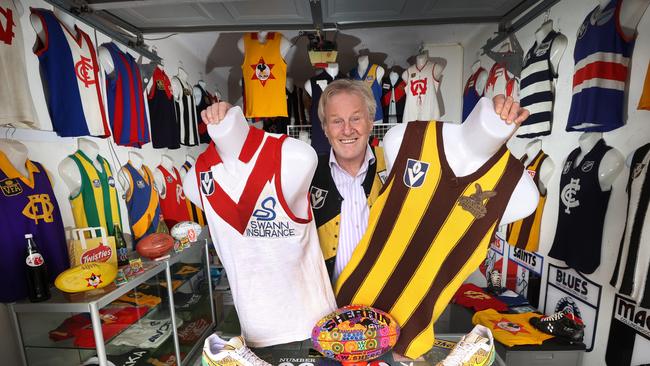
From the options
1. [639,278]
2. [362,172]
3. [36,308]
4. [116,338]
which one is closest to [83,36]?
[36,308]

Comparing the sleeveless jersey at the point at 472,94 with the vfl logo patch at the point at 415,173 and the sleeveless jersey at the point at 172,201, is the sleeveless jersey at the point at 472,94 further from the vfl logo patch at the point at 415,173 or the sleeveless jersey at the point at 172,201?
the sleeveless jersey at the point at 172,201

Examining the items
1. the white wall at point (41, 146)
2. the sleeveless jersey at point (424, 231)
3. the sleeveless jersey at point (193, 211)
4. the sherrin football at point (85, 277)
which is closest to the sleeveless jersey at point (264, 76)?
the sleeveless jersey at point (193, 211)

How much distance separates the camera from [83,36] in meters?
2.10

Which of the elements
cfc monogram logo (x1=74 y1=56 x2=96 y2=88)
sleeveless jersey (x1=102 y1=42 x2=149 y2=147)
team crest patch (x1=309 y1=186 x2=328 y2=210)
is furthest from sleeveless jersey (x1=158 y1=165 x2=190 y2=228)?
team crest patch (x1=309 y1=186 x2=328 y2=210)

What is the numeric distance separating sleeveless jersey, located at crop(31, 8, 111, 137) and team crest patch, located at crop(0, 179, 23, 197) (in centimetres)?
47

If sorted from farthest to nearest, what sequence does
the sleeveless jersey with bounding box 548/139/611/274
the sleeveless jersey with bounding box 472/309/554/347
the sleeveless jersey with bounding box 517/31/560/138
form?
1. the sleeveless jersey with bounding box 517/31/560/138
2. the sleeveless jersey with bounding box 472/309/554/347
3. the sleeveless jersey with bounding box 548/139/611/274

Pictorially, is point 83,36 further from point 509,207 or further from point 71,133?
point 509,207

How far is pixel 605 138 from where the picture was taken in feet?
6.26

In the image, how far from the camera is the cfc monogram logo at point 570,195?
2037mm

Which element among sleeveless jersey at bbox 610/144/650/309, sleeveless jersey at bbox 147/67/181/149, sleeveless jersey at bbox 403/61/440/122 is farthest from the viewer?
sleeveless jersey at bbox 403/61/440/122

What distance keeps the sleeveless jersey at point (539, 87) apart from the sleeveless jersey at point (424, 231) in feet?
5.48

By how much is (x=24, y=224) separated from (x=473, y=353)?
84.9 inches

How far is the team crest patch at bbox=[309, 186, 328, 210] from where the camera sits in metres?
1.35

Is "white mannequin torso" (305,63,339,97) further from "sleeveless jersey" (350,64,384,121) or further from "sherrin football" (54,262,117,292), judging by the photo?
"sherrin football" (54,262,117,292)
